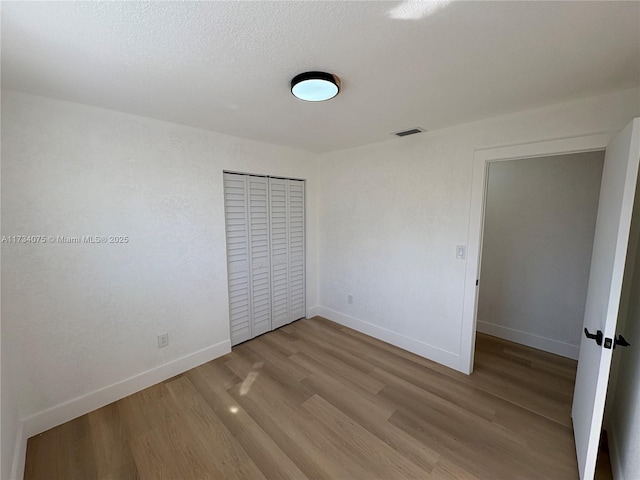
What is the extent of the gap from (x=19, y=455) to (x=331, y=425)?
1.91m

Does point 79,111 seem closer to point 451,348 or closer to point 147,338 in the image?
point 147,338

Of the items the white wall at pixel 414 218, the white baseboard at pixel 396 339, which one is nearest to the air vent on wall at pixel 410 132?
the white wall at pixel 414 218

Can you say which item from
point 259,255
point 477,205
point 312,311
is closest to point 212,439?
point 259,255

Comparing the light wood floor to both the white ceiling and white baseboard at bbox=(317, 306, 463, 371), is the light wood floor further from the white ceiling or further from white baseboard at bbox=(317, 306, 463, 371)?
the white ceiling


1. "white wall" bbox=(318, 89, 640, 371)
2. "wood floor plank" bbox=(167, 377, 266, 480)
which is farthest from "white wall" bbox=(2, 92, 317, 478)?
"white wall" bbox=(318, 89, 640, 371)

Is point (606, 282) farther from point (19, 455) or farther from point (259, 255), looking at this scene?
point (19, 455)

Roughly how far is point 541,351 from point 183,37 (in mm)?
4076

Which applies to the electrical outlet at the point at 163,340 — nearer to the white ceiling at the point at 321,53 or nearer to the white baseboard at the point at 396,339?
the white ceiling at the point at 321,53

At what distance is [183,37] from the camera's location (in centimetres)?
117

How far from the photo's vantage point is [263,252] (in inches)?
125

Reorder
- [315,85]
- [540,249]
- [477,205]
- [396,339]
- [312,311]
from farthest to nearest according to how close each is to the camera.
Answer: [312,311] → [396,339] → [540,249] → [477,205] → [315,85]

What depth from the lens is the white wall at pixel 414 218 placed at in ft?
6.56

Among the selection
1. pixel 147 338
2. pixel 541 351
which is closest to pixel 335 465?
pixel 147 338

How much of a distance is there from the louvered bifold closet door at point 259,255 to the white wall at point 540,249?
2.71 meters
